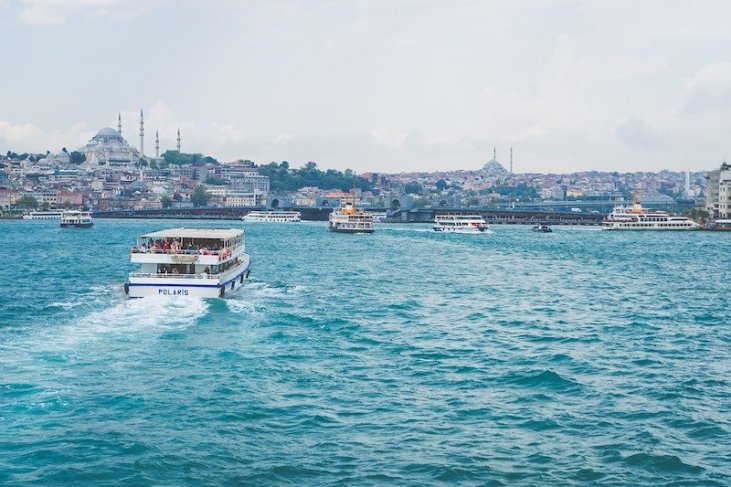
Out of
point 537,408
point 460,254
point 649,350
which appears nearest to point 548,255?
point 460,254

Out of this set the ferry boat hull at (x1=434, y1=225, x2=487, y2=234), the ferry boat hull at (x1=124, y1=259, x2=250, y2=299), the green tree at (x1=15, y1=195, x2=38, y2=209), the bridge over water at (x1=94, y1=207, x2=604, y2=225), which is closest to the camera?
the ferry boat hull at (x1=124, y1=259, x2=250, y2=299)

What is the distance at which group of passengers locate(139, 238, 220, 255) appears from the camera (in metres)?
34.5

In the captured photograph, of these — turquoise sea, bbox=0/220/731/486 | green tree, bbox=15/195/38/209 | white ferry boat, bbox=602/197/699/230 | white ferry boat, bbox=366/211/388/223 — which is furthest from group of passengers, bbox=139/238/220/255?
green tree, bbox=15/195/38/209

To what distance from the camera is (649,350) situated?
84.3 feet

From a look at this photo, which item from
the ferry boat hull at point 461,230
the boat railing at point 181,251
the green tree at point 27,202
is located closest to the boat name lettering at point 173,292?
the boat railing at point 181,251

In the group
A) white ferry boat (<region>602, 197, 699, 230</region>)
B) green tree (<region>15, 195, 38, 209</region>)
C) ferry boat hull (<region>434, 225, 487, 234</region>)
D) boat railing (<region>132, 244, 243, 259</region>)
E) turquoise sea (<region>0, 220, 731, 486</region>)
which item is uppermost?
green tree (<region>15, 195, 38, 209</region>)

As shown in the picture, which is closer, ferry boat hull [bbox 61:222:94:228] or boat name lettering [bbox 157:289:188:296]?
boat name lettering [bbox 157:289:188:296]

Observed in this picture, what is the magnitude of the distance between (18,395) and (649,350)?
50.0 feet

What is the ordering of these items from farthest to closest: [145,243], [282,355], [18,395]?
[145,243] < [282,355] < [18,395]

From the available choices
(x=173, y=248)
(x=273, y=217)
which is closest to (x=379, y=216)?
(x=273, y=217)

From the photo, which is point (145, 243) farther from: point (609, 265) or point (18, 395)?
point (609, 265)

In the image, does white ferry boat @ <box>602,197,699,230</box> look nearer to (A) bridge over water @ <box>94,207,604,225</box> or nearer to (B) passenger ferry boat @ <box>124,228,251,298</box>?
(A) bridge over water @ <box>94,207,604,225</box>

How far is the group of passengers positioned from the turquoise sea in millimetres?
2454

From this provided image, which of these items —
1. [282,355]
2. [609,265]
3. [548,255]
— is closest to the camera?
[282,355]
